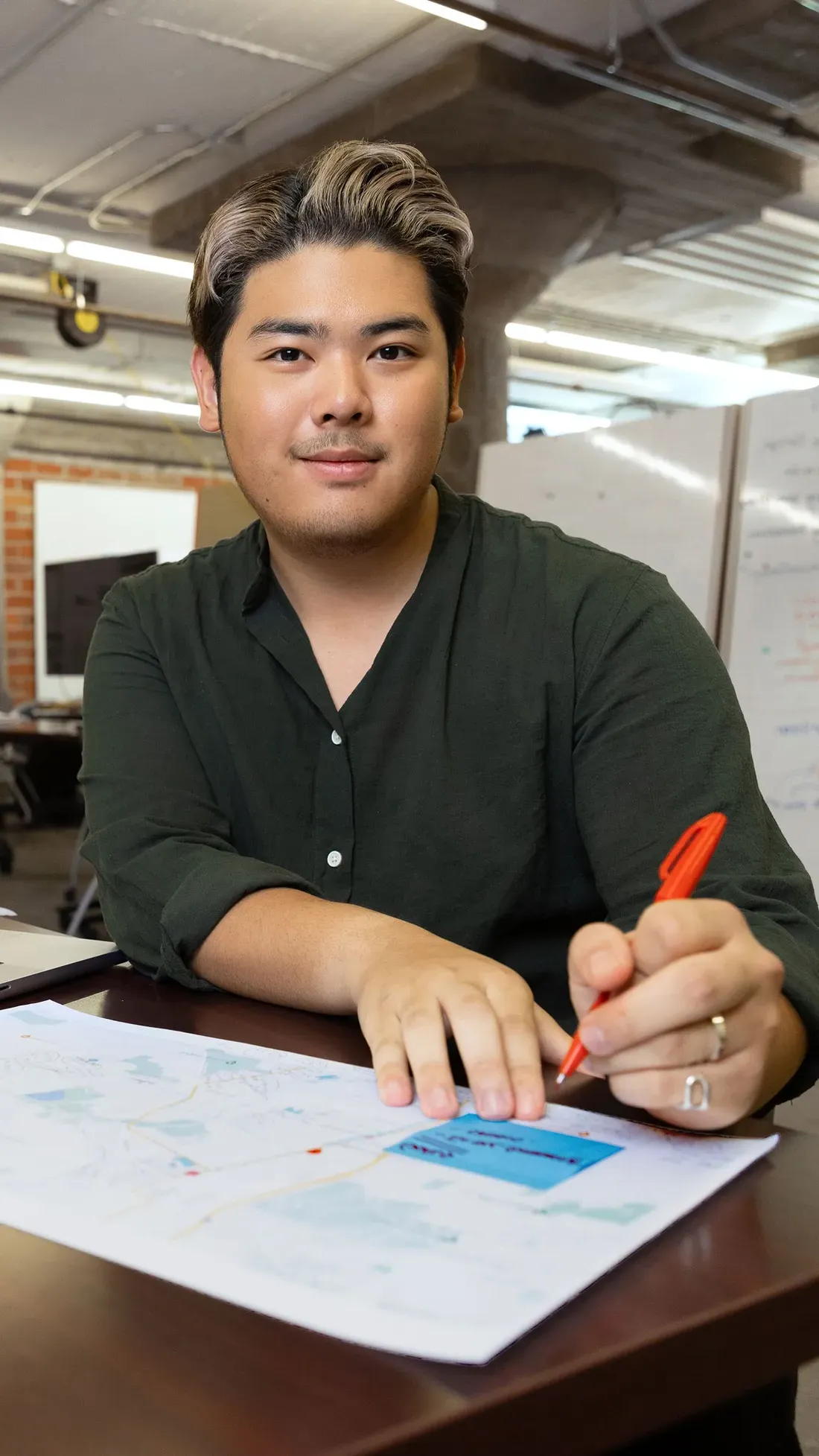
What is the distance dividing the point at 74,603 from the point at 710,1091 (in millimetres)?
5019

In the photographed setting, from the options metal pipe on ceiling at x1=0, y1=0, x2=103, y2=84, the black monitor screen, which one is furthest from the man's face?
the black monitor screen

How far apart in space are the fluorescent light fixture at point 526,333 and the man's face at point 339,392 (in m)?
3.16

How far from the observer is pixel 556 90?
3697mm

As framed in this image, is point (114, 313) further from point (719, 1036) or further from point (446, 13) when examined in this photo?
point (719, 1036)

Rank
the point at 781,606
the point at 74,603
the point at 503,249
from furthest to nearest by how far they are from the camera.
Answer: the point at 74,603 < the point at 503,249 < the point at 781,606

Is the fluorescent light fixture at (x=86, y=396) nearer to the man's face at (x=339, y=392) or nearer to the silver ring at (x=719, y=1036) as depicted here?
the man's face at (x=339, y=392)

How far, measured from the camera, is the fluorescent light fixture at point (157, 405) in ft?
21.7

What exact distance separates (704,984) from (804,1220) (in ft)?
0.34

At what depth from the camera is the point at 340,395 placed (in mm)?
1029

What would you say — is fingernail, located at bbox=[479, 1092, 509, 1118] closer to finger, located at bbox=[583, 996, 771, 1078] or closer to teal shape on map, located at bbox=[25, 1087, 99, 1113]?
finger, located at bbox=[583, 996, 771, 1078]

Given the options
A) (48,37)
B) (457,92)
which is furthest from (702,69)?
(48,37)

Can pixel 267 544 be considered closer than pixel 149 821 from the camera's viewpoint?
No

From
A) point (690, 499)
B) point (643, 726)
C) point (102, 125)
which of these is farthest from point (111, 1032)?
point (102, 125)

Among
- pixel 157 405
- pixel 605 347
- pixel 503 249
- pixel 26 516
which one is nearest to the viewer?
pixel 503 249
